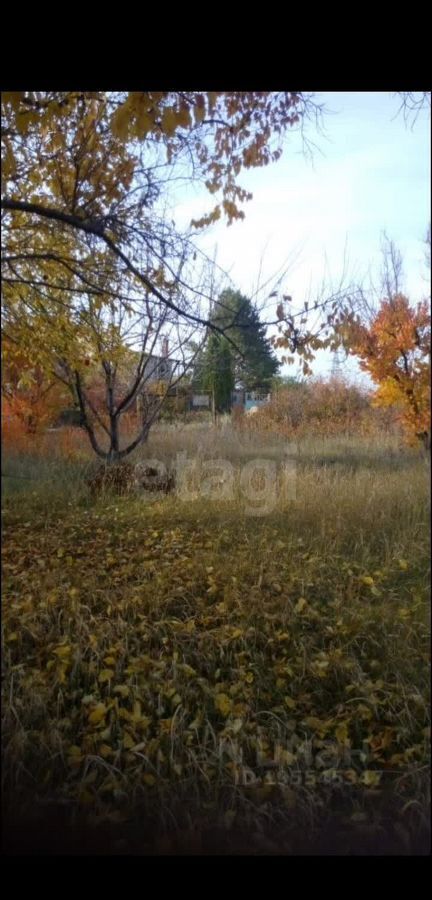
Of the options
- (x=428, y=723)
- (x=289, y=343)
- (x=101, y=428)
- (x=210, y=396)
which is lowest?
(x=428, y=723)

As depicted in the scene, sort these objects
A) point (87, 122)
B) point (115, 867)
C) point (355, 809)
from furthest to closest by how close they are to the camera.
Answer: point (87, 122), point (355, 809), point (115, 867)

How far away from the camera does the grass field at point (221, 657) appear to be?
2143mm

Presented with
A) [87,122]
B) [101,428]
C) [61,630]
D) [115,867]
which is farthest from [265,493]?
[87,122]

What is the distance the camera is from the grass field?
214cm

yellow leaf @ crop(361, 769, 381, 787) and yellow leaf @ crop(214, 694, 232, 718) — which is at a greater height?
yellow leaf @ crop(214, 694, 232, 718)

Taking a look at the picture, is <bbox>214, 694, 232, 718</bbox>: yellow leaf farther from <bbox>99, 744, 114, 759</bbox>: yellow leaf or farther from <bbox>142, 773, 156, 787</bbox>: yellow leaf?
<bbox>99, 744, 114, 759</bbox>: yellow leaf

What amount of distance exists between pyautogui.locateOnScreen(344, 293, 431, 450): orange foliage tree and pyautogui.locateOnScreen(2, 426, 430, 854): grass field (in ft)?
0.76

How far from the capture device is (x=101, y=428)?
10.6 feet

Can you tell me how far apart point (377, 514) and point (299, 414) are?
0.86m

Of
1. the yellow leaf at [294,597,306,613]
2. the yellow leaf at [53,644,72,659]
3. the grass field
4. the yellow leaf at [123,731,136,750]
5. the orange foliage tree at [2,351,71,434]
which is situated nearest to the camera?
the grass field

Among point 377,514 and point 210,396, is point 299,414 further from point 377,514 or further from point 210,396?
point 377,514

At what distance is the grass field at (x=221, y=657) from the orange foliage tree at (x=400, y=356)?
0.76ft

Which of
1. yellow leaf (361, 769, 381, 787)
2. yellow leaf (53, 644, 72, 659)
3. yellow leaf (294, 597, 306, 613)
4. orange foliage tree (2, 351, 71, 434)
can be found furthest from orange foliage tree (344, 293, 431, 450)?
yellow leaf (53, 644, 72, 659)

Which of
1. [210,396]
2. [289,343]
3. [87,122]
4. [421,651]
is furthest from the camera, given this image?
[210,396]
